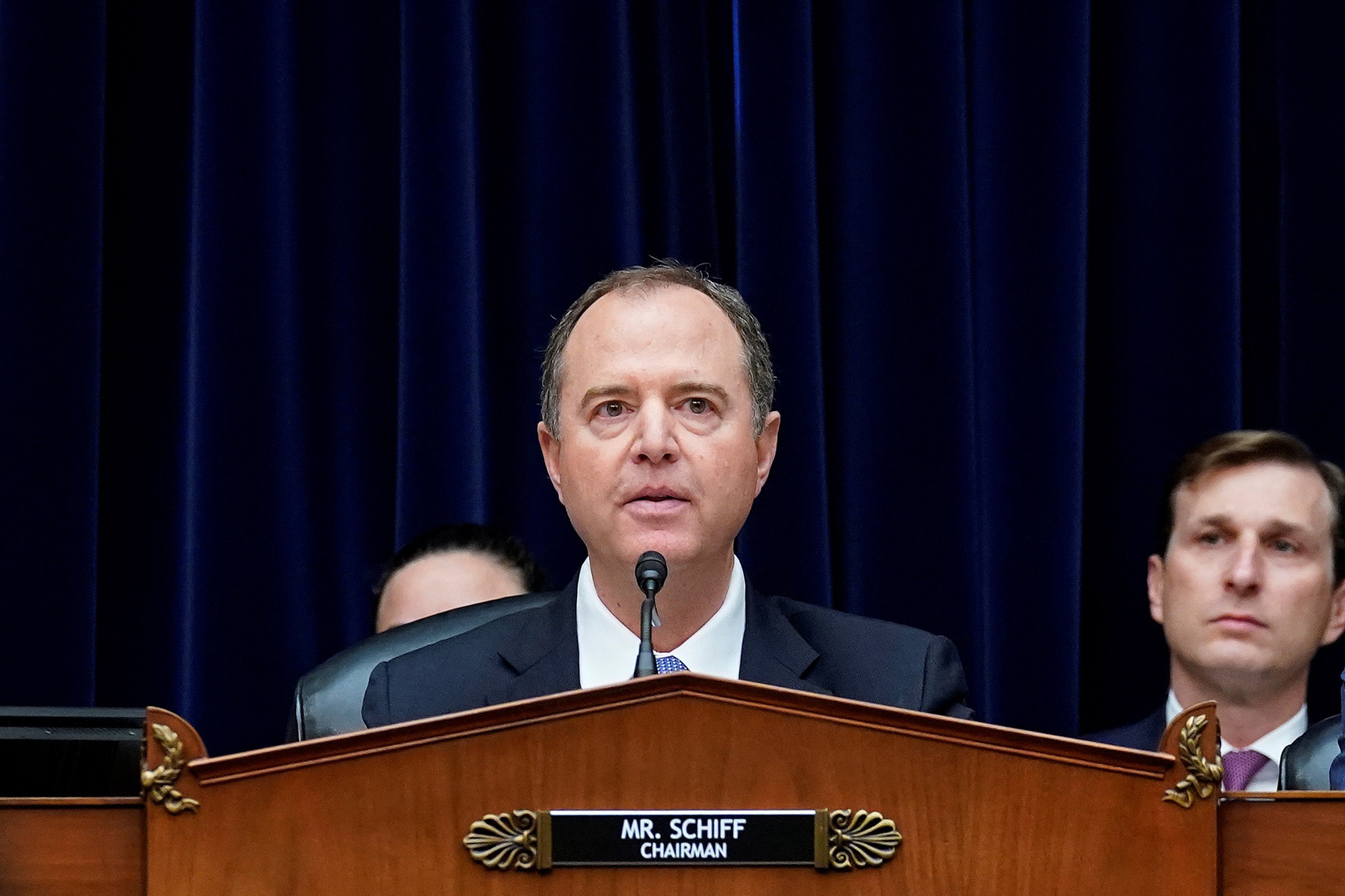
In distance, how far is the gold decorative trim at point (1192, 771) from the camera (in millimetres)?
1047

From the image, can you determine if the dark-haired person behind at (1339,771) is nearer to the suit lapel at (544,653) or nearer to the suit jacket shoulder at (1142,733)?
the suit lapel at (544,653)

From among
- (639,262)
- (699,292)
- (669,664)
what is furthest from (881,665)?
(639,262)

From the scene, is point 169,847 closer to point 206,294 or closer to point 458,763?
point 458,763

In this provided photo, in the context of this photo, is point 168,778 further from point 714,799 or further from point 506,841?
point 714,799

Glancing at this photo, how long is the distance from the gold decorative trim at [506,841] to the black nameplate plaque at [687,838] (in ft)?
0.04

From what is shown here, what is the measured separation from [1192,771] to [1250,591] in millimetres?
1342

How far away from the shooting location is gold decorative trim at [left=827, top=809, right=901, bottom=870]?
1.02 metres

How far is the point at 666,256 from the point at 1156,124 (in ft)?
2.77

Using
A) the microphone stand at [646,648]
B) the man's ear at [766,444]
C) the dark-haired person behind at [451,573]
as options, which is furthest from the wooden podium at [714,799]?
the dark-haired person behind at [451,573]

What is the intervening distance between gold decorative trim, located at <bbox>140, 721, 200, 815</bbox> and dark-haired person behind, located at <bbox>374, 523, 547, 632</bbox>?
1258 mm

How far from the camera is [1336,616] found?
2.39 metres

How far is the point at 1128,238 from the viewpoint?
274 cm

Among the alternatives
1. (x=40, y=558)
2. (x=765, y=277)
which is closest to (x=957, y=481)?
(x=765, y=277)

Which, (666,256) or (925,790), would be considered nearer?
(925,790)
